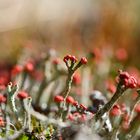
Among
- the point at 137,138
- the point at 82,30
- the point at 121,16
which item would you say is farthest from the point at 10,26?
the point at 137,138

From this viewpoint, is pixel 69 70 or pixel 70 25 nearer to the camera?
pixel 69 70

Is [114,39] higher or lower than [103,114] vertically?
higher

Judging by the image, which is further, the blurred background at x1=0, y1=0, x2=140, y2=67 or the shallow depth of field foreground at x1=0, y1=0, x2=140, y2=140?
the blurred background at x1=0, y1=0, x2=140, y2=67

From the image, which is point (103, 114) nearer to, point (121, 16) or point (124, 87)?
point (124, 87)

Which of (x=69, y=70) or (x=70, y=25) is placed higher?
(x=70, y=25)

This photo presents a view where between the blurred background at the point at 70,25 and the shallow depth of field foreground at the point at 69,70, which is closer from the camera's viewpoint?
the shallow depth of field foreground at the point at 69,70
